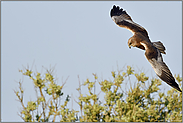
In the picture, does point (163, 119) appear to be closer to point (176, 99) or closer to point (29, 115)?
point (176, 99)

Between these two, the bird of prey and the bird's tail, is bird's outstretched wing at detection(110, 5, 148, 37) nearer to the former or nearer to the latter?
the bird of prey

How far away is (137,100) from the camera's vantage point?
17469 millimetres

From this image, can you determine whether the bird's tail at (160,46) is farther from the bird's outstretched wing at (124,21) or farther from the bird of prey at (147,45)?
the bird's outstretched wing at (124,21)

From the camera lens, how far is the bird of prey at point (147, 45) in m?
10.8

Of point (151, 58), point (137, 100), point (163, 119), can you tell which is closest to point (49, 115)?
point (137, 100)

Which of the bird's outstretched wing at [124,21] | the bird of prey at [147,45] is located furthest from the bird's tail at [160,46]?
the bird's outstretched wing at [124,21]

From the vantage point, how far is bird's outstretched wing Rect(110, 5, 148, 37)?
12.1m

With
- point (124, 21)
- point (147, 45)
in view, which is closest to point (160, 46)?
point (147, 45)

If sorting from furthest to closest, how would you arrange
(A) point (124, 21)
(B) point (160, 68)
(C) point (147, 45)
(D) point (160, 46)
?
(A) point (124, 21)
(D) point (160, 46)
(C) point (147, 45)
(B) point (160, 68)

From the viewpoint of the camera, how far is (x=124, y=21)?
13.0 metres

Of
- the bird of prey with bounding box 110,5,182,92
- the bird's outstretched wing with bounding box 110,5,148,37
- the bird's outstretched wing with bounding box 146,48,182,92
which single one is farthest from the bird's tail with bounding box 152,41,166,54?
the bird's outstretched wing with bounding box 146,48,182,92

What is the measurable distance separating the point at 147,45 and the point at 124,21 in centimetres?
221

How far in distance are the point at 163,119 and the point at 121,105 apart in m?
2.22

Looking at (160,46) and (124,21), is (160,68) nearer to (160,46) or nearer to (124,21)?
(160,46)
